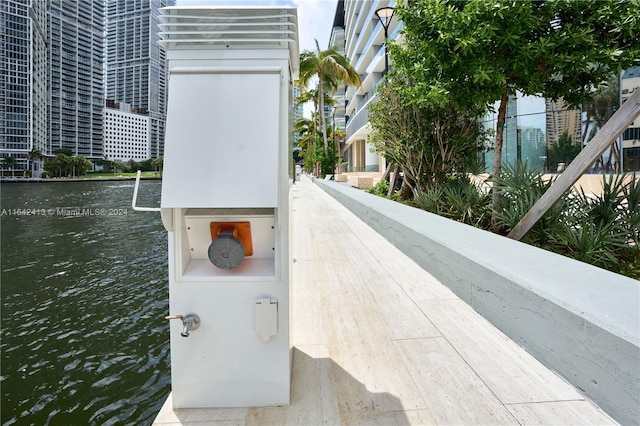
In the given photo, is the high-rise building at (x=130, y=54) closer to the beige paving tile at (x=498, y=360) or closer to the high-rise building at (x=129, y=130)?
the high-rise building at (x=129, y=130)

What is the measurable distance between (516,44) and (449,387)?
4.58 m

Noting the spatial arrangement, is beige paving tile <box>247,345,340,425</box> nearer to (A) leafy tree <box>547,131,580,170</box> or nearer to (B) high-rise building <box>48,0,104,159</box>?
(A) leafy tree <box>547,131,580,170</box>

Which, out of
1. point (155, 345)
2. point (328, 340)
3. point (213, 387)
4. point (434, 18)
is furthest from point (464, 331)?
point (434, 18)

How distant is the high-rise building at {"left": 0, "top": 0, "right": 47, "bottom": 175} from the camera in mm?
50000

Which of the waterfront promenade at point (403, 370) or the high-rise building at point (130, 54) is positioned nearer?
the waterfront promenade at point (403, 370)

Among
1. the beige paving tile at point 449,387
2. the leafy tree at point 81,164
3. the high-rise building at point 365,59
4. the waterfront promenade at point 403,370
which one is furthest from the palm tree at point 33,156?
the beige paving tile at point 449,387

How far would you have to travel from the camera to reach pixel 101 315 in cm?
500

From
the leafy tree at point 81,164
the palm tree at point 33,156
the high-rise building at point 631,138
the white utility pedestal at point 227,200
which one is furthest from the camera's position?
the palm tree at point 33,156

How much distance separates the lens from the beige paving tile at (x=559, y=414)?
6.14 feet

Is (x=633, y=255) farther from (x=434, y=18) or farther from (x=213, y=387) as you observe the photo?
(x=213, y=387)

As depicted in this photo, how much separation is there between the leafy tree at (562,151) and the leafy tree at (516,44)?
9048 mm

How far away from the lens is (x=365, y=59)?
115ft

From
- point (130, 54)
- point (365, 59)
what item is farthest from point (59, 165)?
point (365, 59)

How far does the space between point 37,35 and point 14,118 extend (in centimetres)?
1958
